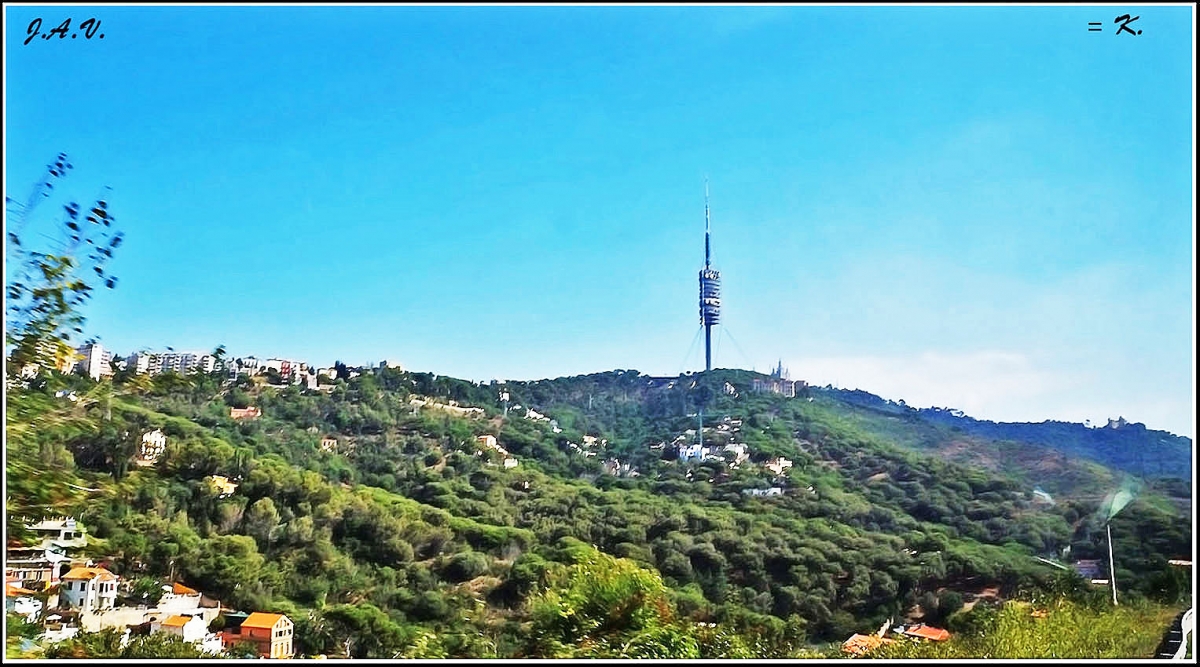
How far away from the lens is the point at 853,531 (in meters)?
7.71

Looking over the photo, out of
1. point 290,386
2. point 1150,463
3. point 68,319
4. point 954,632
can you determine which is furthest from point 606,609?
point 290,386

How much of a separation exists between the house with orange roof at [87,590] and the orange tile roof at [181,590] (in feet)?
1.46

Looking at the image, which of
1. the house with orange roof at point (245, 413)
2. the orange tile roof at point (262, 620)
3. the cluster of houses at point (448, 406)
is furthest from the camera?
the cluster of houses at point (448, 406)

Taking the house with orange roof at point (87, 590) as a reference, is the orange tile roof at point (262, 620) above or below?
below

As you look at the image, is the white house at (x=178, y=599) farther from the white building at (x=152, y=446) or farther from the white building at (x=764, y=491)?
the white building at (x=764, y=491)

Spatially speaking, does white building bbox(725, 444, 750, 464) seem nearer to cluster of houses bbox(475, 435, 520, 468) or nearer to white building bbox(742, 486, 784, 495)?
white building bbox(742, 486, 784, 495)

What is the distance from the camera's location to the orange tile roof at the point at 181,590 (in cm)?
586

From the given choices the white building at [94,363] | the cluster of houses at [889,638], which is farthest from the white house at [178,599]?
the cluster of houses at [889,638]

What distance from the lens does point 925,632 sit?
5133mm

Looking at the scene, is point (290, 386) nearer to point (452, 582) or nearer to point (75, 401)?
point (452, 582)

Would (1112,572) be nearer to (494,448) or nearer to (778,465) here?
(778,465)

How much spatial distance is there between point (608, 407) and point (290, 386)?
12.8 ft

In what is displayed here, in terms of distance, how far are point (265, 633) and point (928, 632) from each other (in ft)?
13.5

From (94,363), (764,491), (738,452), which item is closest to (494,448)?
(738,452)
